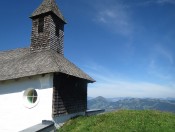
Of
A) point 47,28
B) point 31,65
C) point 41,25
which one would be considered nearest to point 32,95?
point 31,65

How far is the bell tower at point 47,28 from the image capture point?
22.5 meters

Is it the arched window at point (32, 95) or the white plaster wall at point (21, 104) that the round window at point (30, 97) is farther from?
the white plaster wall at point (21, 104)

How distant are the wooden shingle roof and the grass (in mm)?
4367

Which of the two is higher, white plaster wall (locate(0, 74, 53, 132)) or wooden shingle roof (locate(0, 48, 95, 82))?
wooden shingle roof (locate(0, 48, 95, 82))

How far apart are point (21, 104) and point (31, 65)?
11.2ft

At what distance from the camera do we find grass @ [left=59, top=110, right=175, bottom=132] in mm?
14505

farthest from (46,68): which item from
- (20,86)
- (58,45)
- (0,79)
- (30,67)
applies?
(58,45)

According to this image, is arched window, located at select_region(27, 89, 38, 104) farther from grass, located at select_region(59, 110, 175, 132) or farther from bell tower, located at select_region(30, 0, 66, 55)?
bell tower, located at select_region(30, 0, 66, 55)

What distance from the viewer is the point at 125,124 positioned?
15.4 meters

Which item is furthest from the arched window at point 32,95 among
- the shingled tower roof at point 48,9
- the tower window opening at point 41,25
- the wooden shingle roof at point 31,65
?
the shingled tower roof at point 48,9

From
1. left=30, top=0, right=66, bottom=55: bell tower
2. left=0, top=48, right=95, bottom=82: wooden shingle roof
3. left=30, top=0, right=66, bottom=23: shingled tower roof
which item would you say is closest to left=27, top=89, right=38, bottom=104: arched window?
left=0, top=48, right=95, bottom=82: wooden shingle roof

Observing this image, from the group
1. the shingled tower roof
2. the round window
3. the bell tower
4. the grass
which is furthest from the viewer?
the shingled tower roof

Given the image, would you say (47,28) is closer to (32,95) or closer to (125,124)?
(32,95)

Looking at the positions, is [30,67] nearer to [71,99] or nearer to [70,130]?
[71,99]
